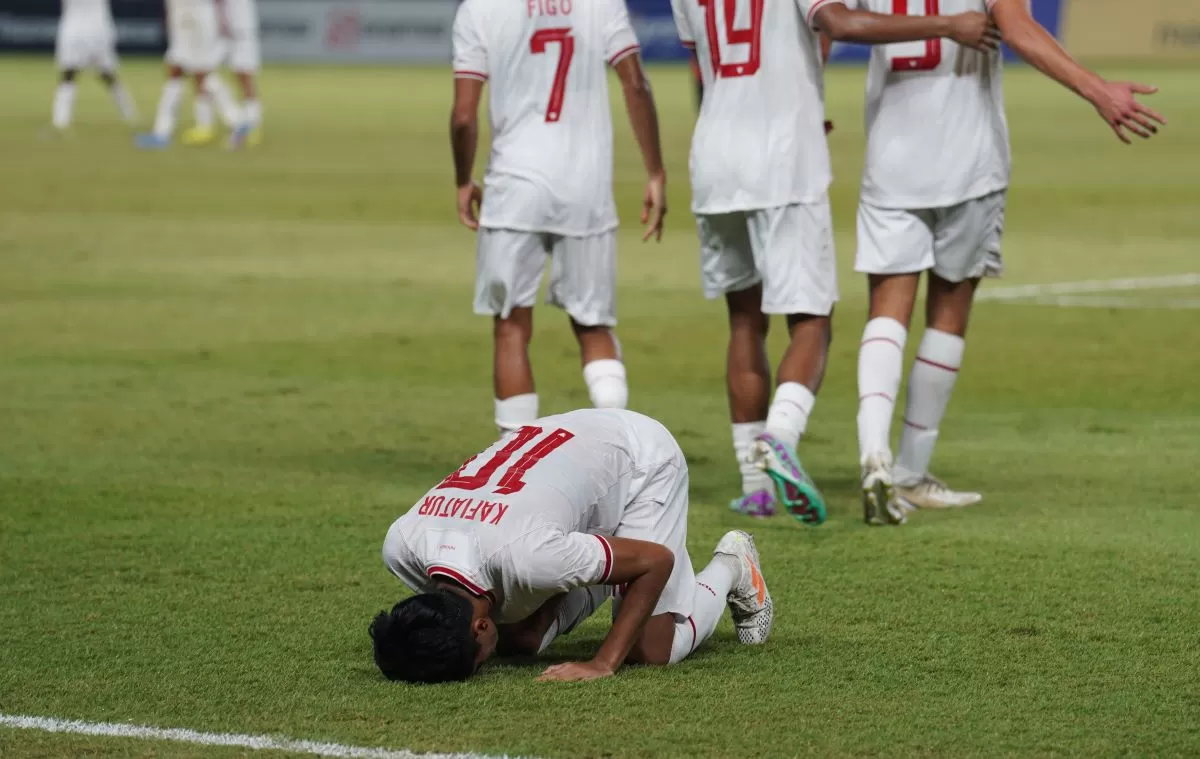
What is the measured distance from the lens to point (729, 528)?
23.7 feet

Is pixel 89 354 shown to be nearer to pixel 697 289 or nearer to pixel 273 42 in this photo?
pixel 697 289

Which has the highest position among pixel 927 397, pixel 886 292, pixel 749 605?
pixel 886 292

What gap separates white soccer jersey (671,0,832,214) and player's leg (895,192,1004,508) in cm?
50

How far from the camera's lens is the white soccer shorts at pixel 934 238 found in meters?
7.48

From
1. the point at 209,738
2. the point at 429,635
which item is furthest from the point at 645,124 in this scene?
the point at 209,738

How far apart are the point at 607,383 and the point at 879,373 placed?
1.10m

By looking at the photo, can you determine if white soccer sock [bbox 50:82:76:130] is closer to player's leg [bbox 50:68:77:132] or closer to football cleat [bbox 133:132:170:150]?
player's leg [bbox 50:68:77:132]

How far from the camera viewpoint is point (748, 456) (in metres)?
7.44

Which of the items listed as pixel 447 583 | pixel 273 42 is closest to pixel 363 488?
pixel 447 583

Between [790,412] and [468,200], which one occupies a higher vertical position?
[468,200]

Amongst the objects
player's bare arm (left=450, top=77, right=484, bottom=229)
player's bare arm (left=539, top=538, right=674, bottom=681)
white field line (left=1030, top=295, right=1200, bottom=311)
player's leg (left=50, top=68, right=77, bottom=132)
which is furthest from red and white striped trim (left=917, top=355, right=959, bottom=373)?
player's leg (left=50, top=68, right=77, bottom=132)

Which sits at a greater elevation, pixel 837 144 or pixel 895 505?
pixel 895 505

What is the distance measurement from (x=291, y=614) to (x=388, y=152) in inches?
774

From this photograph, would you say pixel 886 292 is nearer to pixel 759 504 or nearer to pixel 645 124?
pixel 759 504
